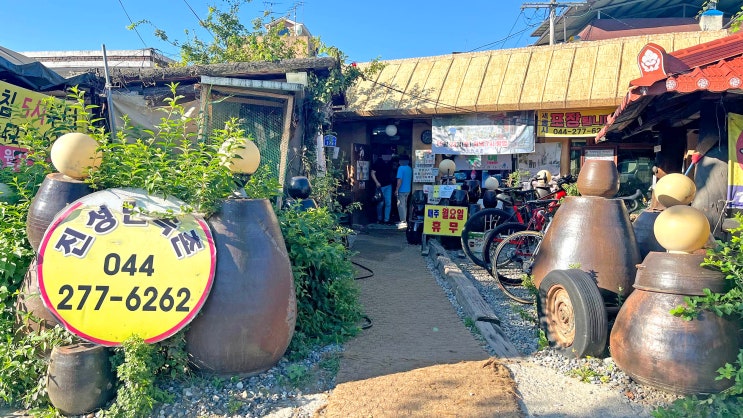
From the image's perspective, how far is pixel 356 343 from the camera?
4.36 metres

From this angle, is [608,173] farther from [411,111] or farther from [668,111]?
[411,111]

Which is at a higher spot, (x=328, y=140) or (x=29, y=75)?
(x=29, y=75)

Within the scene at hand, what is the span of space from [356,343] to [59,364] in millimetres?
2284

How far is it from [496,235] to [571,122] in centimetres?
555

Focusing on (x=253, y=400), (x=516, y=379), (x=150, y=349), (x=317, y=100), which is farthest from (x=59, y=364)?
(x=317, y=100)

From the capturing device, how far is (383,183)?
47.1ft

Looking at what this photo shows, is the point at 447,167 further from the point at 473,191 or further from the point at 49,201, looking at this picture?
the point at 49,201

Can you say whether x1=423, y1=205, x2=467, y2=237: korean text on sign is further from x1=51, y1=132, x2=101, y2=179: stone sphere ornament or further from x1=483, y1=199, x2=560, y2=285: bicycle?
x1=51, y1=132, x2=101, y2=179: stone sphere ornament

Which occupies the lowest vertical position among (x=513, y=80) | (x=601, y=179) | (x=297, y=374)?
(x=297, y=374)

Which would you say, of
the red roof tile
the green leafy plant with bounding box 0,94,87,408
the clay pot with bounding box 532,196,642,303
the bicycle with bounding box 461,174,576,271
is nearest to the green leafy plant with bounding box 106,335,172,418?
the green leafy plant with bounding box 0,94,87,408

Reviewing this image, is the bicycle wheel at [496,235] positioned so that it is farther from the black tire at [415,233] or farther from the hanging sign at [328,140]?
the hanging sign at [328,140]

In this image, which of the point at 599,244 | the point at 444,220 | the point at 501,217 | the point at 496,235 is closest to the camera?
the point at 599,244

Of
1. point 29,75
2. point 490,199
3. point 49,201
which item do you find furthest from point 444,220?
point 29,75

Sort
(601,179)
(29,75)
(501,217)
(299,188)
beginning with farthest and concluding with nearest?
1. (501,217)
2. (29,75)
3. (299,188)
4. (601,179)
